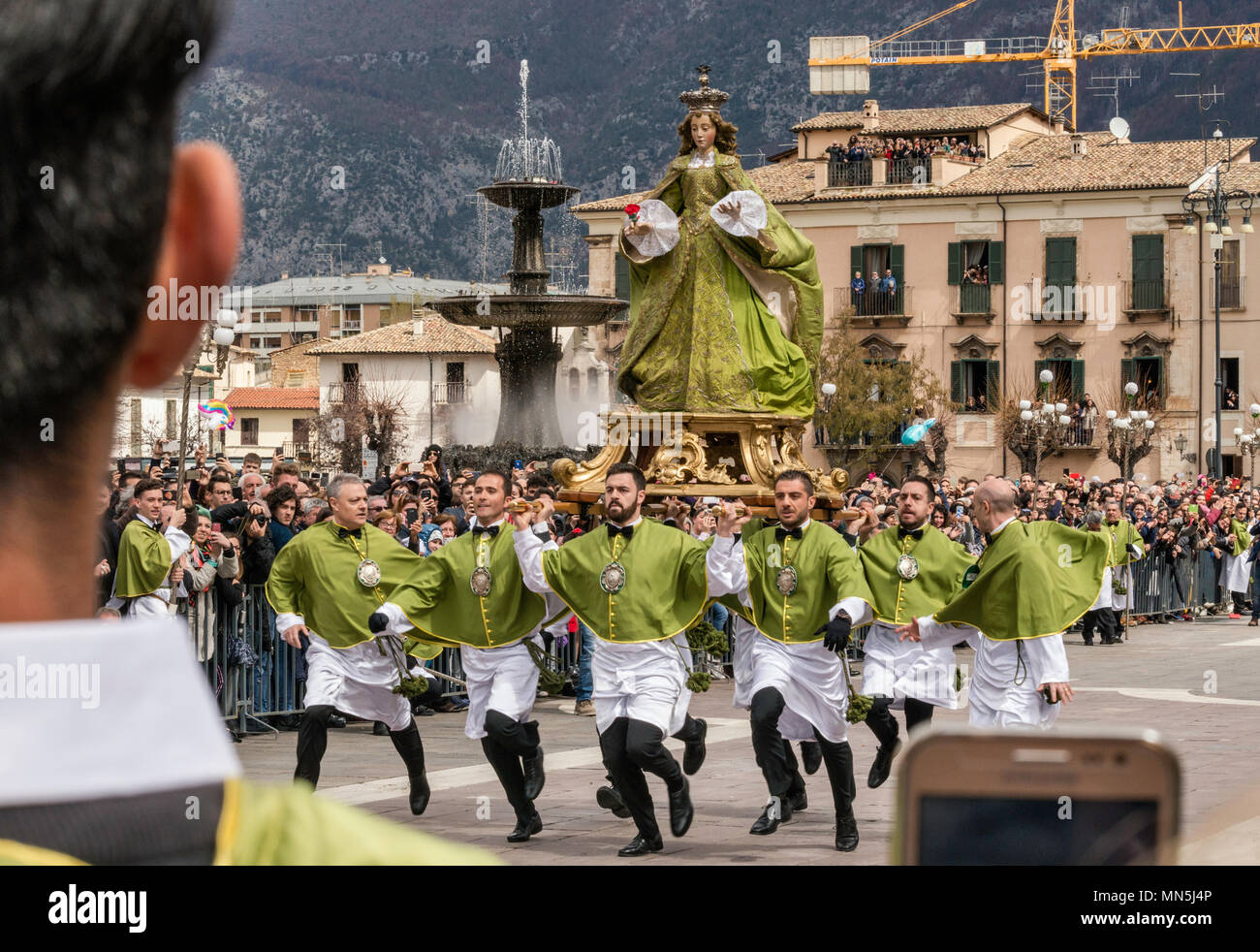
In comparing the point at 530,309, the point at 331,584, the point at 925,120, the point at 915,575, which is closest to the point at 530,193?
the point at 530,309

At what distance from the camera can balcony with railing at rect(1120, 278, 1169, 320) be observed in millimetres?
52094

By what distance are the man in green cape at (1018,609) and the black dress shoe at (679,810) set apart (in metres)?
1.48

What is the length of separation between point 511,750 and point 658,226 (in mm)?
9603

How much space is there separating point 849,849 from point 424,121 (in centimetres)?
18267

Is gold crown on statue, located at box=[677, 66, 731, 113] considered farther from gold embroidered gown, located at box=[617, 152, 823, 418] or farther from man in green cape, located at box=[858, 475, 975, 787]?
man in green cape, located at box=[858, 475, 975, 787]

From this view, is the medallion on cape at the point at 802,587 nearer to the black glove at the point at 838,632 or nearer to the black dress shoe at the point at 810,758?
the black glove at the point at 838,632

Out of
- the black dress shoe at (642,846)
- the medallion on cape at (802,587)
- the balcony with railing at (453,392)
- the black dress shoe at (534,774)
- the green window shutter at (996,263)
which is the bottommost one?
the black dress shoe at (642,846)

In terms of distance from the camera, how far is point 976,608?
9.84 metres

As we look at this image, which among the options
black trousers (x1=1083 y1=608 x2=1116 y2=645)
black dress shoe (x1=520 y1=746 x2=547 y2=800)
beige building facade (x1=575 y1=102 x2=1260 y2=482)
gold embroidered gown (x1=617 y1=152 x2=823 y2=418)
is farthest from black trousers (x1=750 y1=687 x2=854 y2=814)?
beige building facade (x1=575 y1=102 x2=1260 y2=482)

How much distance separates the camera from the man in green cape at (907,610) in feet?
35.2

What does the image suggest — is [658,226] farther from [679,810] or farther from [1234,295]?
[1234,295]

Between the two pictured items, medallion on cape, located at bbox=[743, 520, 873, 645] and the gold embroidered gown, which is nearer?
medallion on cape, located at bbox=[743, 520, 873, 645]

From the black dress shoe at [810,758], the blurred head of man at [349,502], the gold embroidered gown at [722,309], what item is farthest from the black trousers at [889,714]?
the gold embroidered gown at [722,309]

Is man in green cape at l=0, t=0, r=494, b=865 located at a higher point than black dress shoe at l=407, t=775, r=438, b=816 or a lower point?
higher
